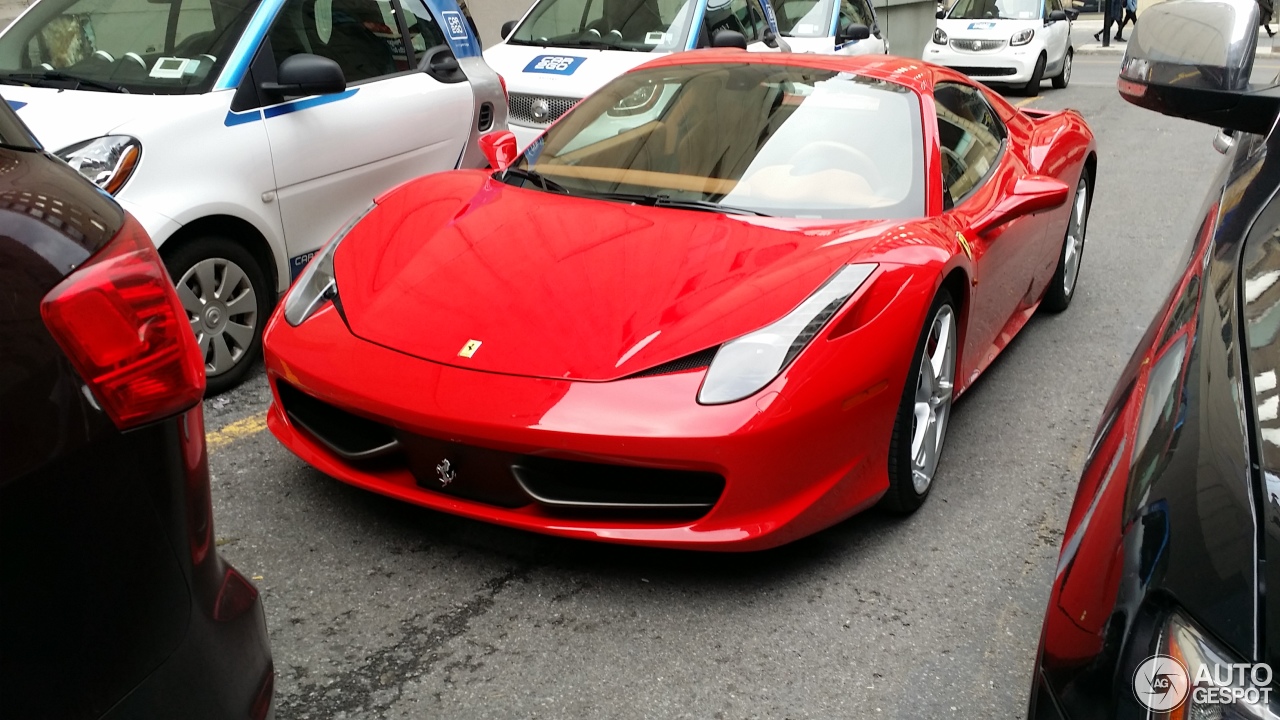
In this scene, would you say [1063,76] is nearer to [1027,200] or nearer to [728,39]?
[728,39]

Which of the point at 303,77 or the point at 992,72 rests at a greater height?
the point at 303,77

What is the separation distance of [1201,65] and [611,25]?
6233 mm

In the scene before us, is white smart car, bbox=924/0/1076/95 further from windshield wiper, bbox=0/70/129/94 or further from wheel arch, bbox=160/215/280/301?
windshield wiper, bbox=0/70/129/94

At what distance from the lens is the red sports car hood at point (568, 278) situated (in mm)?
3059

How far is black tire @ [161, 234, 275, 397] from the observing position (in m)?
4.29

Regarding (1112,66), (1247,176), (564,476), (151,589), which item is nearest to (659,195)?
(564,476)

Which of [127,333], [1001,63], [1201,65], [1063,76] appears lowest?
[1063,76]

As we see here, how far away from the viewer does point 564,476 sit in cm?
301

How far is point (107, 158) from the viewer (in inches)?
161

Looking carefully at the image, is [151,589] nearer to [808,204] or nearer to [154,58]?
[808,204]

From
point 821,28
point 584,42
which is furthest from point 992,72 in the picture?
point 584,42

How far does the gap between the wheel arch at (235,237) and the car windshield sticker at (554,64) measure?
344 centimetres

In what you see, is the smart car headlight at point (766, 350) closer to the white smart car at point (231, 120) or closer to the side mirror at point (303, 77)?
the white smart car at point (231, 120)

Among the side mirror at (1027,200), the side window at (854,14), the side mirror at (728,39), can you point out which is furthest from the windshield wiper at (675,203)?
the side window at (854,14)
